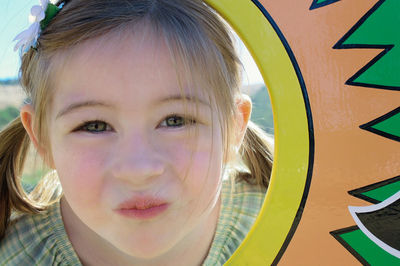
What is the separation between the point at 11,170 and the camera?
3.83 feet

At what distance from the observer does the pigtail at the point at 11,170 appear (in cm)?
116

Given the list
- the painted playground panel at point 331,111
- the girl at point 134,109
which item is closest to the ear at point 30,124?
the girl at point 134,109

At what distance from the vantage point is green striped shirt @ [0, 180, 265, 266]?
115 centimetres

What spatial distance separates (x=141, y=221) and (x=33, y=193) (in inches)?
19.2

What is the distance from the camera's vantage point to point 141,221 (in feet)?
2.89

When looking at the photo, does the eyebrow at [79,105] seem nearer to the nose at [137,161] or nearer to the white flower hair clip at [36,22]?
the nose at [137,161]

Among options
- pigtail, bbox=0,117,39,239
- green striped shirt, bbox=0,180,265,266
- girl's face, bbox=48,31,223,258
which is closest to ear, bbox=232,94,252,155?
girl's face, bbox=48,31,223,258

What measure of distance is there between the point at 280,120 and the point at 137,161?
0.79 feet

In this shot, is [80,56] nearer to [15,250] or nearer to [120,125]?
[120,125]

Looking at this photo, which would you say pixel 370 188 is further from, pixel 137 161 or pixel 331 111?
pixel 137 161

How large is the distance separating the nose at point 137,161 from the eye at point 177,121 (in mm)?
73

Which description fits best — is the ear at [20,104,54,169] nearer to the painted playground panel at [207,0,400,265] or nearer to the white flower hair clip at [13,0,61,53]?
the white flower hair clip at [13,0,61,53]

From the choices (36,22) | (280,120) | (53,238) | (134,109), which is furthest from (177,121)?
(53,238)

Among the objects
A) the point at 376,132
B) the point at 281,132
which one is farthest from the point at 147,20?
the point at 376,132
